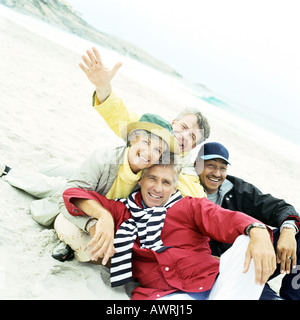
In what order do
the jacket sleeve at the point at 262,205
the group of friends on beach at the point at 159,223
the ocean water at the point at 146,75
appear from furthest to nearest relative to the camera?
1. the ocean water at the point at 146,75
2. the jacket sleeve at the point at 262,205
3. the group of friends on beach at the point at 159,223

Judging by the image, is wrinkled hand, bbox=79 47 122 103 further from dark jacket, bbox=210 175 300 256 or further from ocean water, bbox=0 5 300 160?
ocean water, bbox=0 5 300 160

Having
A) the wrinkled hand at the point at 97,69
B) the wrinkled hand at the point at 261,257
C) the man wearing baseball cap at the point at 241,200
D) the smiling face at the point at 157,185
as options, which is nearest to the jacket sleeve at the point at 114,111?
the wrinkled hand at the point at 97,69

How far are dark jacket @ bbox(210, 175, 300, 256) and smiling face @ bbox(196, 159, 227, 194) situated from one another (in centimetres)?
11

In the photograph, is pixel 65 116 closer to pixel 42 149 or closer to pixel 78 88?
pixel 42 149

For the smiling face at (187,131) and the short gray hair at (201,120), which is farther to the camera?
the short gray hair at (201,120)

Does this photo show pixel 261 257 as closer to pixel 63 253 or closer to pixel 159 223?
pixel 159 223

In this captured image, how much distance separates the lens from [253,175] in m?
7.13

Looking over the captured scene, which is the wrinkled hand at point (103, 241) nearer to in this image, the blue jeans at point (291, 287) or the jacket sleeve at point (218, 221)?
the jacket sleeve at point (218, 221)

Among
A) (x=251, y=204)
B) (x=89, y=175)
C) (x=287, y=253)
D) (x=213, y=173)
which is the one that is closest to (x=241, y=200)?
(x=251, y=204)

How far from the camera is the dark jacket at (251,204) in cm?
254

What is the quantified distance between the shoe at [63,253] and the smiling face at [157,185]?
2.01 ft

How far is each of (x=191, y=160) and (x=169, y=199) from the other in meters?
→ 0.79
